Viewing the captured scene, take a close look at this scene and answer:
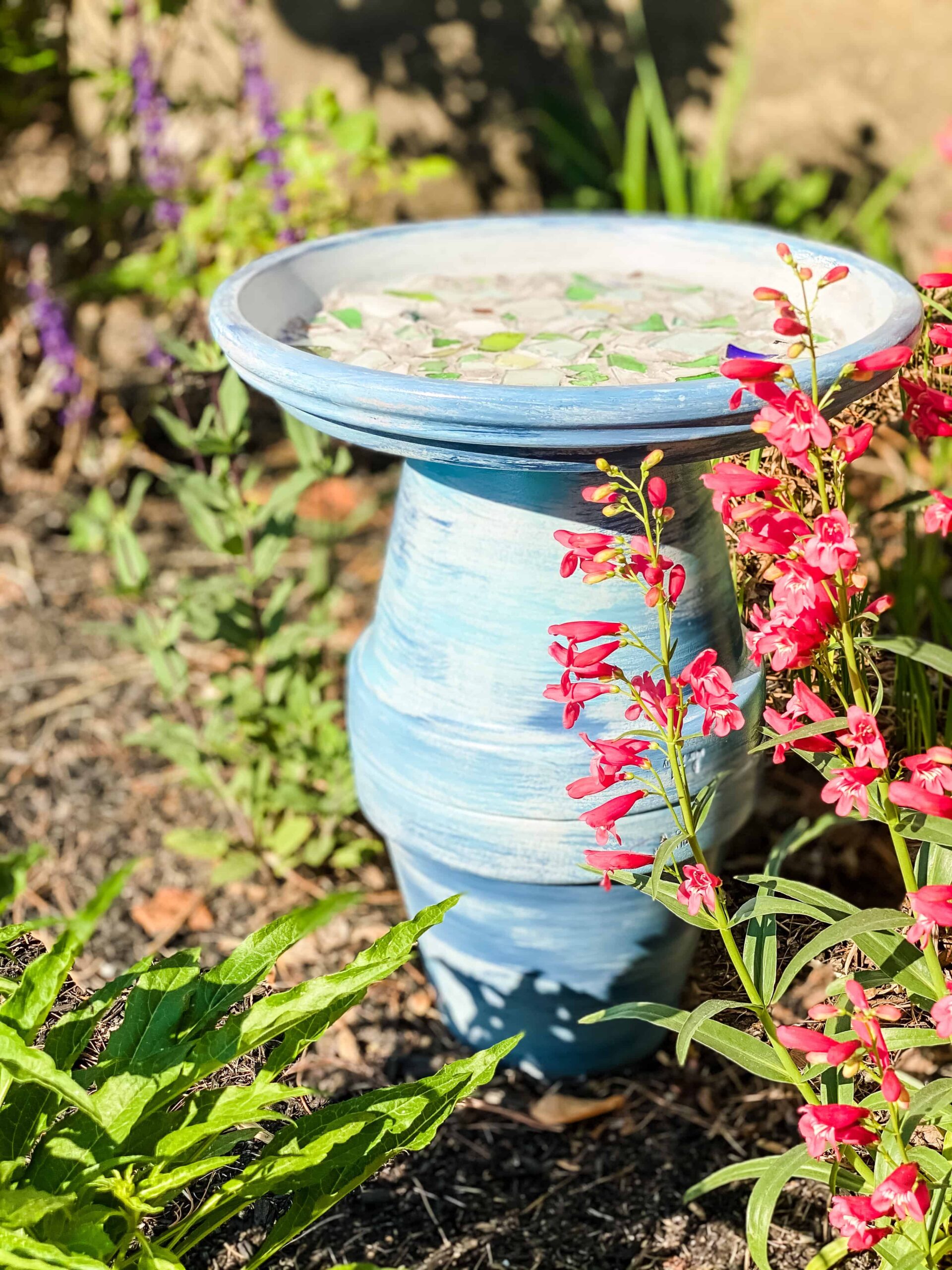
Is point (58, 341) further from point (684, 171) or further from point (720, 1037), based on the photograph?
point (720, 1037)

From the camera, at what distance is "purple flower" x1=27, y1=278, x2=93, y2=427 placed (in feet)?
9.27

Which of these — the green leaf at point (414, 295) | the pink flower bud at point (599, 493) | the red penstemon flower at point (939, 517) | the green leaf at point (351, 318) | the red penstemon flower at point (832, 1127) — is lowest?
the red penstemon flower at point (832, 1127)

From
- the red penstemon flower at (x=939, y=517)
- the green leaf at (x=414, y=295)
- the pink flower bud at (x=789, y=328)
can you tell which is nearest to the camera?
the pink flower bud at (x=789, y=328)

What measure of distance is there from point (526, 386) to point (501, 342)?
0.91 ft

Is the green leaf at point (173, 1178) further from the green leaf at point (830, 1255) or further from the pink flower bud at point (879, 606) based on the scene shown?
the pink flower bud at point (879, 606)

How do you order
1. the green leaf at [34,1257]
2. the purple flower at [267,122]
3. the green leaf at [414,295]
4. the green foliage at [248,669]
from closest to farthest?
the green leaf at [34,1257]
the green leaf at [414,295]
the green foliage at [248,669]
the purple flower at [267,122]

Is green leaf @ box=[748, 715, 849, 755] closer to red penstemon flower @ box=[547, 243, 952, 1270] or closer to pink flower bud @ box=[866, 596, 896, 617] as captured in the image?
red penstemon flower @ box=[547, 243, 952, 1270]

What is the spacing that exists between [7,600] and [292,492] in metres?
1.31

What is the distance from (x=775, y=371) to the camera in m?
1.11

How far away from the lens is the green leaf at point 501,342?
1.51 m

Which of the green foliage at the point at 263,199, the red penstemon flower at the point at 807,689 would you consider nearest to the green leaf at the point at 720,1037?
the red penstemon flower at the point at 807,689

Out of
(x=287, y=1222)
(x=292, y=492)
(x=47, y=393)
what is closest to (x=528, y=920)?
(x=287, y=1222)

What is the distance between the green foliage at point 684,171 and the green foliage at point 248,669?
1.68 meters

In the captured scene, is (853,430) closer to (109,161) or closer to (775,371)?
(775,371)
